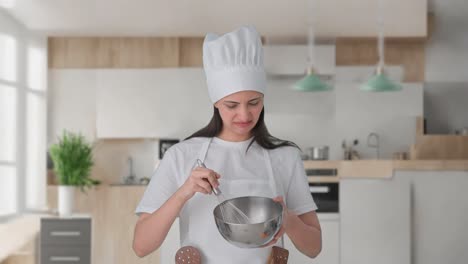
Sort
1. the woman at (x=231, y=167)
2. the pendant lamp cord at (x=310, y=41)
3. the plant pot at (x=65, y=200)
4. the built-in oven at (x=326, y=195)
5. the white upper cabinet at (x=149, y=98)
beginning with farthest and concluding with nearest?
1. the white upper cabinet at (x=149, y=98)
2. the pendant lamp cord at (x=310, y=41)
3. the plant pot at (x=65, y=200)
4. the built-in oven at (x=326, y=195)
5. the woman at (x=231, y=167)

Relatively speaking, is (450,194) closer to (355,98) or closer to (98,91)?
(355,98)

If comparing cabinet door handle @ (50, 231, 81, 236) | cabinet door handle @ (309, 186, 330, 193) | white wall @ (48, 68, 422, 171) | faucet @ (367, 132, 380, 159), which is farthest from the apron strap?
faucet @ (367, 132, 380, 159)

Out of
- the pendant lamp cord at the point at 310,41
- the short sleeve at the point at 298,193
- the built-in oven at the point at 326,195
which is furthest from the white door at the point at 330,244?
the short sleeve at the point at 298,193

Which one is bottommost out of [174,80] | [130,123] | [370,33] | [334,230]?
[334,230]

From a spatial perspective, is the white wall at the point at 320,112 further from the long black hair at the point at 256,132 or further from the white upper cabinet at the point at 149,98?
the long black hair at the point at 256,132

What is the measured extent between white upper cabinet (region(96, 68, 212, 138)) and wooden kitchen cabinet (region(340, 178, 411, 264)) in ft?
6.70

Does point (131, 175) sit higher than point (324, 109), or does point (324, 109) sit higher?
point (324, 109)

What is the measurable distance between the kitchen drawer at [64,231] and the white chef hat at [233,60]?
398 centimetres

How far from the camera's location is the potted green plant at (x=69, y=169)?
5.32 meters

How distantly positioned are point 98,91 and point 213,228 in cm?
461

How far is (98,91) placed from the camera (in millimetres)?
5934

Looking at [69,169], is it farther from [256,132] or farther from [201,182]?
[201,182]

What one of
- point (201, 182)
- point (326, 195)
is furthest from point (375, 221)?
point (201, 182)

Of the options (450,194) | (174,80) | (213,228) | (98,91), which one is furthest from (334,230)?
(213,228)
